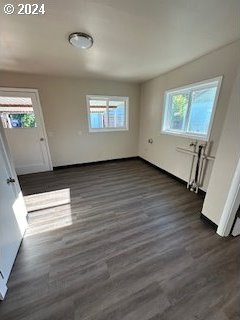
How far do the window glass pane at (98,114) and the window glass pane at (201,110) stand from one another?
8.12 feet

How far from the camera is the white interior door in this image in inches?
54.2

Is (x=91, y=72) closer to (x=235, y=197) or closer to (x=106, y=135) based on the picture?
(x=106, y=135)

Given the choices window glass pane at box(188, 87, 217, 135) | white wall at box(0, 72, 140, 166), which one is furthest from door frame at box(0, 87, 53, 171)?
window glass pane at box(188, 87, 217, 135)

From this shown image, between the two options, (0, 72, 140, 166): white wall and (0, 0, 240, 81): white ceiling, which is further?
(0, 72, 140, 166): white wall

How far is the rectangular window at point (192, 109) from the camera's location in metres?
2.51

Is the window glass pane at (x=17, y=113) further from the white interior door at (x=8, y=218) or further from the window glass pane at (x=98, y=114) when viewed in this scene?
the white interior door at (x=8, y=218)

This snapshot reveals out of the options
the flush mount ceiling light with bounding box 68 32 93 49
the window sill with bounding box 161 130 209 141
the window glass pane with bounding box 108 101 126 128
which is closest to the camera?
the flush mount ceiling light with bounding box 68 32 93 49

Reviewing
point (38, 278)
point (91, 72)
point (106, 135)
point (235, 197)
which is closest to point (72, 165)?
point (106, 135)

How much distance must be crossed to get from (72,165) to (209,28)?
4.10 metres

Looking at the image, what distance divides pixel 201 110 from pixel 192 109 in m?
0.23

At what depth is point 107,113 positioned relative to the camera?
4387 millimetres

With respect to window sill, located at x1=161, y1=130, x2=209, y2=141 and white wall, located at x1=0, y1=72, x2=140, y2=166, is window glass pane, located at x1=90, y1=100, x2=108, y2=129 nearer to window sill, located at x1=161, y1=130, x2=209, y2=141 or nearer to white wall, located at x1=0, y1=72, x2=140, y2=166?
white wall, located at x1=0, y1=72, x2=140, y2=166

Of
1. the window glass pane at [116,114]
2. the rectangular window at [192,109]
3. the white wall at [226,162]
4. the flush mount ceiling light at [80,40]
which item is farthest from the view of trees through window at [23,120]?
the white wall at [226,162]

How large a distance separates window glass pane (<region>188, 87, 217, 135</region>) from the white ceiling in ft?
2.10
